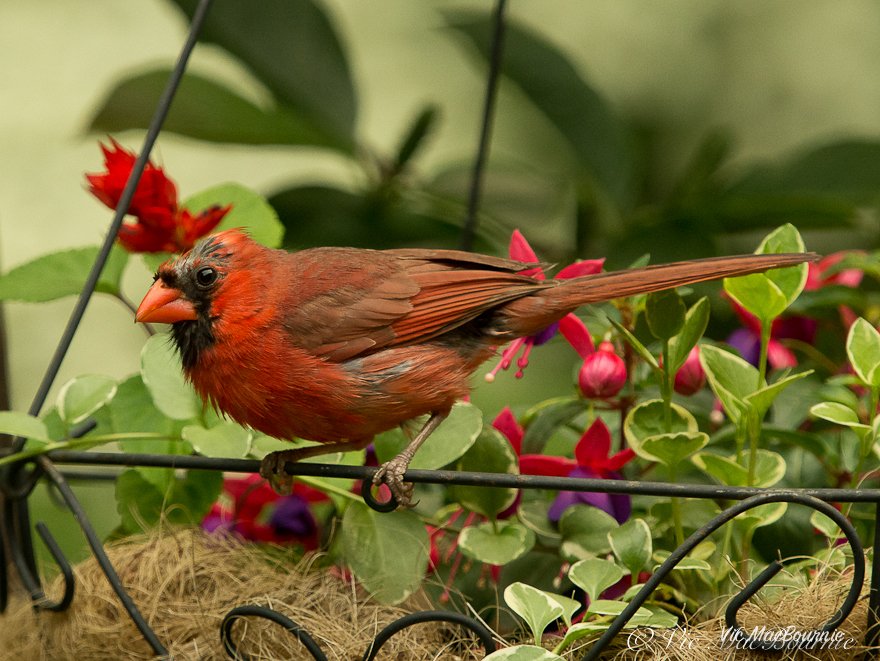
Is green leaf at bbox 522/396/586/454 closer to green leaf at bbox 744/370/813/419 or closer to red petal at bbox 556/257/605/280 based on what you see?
red petal at bbox 556/257/605/280

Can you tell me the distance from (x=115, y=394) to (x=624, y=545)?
804 mm

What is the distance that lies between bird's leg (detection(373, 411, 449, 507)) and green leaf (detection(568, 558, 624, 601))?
0.25 metres

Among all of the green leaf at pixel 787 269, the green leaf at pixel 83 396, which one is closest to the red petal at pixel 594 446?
the green leaf at pixel 787 269

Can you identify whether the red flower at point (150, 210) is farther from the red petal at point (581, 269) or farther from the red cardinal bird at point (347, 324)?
Answer: the red petal at point (581, 269)

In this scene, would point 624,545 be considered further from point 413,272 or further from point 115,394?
point 115,394

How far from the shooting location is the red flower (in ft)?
6.02

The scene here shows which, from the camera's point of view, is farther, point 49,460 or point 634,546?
point 49,460

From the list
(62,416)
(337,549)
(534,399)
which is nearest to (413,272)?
(337,549)

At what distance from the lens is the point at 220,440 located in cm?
167

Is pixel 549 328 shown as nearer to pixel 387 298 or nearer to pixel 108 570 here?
pixel 387 298

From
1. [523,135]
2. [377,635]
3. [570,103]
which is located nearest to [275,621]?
[377,635]

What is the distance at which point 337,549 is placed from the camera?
5.61ft

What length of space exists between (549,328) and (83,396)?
2.33ft

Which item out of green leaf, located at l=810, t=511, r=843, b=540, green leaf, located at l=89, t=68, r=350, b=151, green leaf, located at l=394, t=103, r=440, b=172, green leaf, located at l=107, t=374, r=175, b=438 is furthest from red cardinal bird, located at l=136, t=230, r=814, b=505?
green leaf, located at l=394, t=103, r=440, b=172
